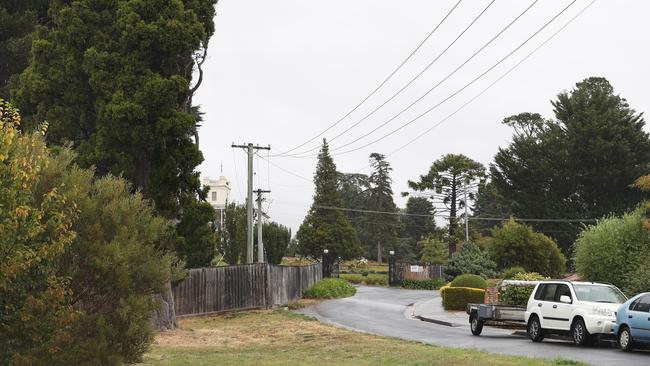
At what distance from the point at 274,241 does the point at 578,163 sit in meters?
29.2

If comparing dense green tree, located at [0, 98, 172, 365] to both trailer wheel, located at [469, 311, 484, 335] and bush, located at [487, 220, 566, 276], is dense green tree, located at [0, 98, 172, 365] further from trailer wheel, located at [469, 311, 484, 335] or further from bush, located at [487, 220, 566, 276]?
bush, located at [487, 220, 566, 276]

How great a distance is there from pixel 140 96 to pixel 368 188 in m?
103

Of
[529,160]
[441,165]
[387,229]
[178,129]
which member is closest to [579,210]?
[529,160]

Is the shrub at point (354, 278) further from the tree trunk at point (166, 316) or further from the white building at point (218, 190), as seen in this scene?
the white building at point (218, 190)

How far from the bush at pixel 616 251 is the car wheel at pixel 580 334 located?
8.08 metres

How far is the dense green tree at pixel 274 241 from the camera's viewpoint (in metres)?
→ 72.4

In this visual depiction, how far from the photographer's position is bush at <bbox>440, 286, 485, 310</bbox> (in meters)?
35.3

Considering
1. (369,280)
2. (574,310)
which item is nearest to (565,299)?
(574,310)

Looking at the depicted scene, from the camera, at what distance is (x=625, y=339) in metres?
17.3

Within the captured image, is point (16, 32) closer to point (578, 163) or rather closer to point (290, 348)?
point (290, 348)

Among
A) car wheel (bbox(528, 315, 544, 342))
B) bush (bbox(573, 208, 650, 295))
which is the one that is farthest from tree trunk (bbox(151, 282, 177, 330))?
bush (bbox(573, 208, 650, 295))

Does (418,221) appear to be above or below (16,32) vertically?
below

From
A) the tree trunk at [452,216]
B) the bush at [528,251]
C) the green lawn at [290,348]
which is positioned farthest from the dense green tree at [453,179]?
the green lawn at [290,348]

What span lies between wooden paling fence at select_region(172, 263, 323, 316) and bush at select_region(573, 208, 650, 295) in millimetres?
13861
